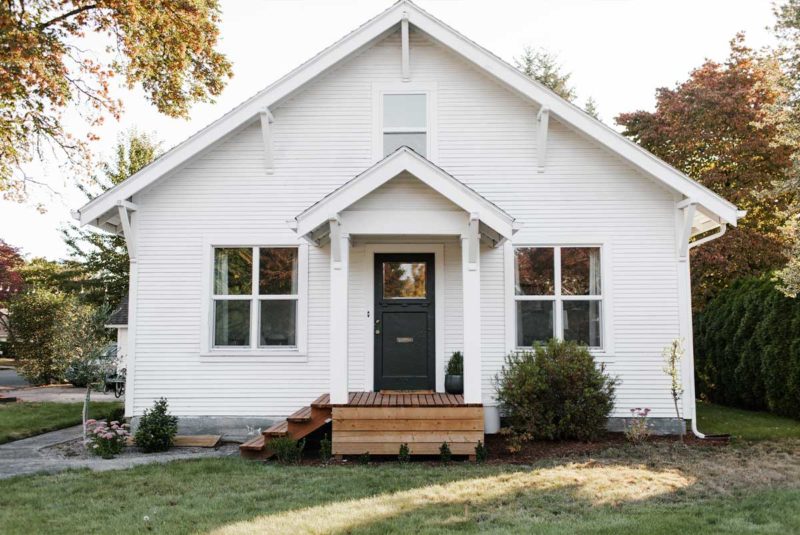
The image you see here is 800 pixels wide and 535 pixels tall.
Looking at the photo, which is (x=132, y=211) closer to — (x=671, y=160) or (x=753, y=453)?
(x=753, y=453)

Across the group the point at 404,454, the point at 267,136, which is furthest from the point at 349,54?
the point at 404,454

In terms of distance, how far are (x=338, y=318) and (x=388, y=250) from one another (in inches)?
89.9

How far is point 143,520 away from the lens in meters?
5.49

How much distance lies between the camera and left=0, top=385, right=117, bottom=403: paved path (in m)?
18.1

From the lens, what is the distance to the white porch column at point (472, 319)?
8.39 metres

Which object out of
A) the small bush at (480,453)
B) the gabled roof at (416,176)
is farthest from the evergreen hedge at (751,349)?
the gabled roof at (416,176)

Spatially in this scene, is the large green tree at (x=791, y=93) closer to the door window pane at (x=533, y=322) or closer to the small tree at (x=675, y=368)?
the small tree at (x=675, y=368)

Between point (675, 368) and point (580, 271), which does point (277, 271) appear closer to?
point (580, 271)

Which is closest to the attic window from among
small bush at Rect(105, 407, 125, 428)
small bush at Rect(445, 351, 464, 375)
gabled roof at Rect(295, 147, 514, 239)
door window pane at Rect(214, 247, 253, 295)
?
gabled roof at Rect(295, 147, 514, 239)

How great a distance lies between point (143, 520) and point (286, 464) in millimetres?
2685

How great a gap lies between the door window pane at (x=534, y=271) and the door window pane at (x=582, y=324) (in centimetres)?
43

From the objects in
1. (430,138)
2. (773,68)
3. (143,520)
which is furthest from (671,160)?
(143,520)

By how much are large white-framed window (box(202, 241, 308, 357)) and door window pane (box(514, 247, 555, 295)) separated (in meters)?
3.40

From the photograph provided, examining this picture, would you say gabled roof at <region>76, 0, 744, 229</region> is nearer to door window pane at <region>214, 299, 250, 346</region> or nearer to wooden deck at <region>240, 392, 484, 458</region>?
door window pane at <region>214, 299, 250, 346</region>
